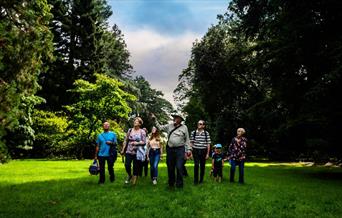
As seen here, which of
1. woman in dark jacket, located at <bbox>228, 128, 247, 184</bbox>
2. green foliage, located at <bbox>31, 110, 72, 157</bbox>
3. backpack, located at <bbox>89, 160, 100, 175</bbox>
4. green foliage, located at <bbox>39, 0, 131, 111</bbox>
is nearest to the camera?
backpack, located at <bbox>89, 160, 100, 175</bbox>

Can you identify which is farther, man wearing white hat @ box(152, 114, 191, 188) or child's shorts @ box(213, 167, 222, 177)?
child's shorts @ box(213, 167, 222, 177)

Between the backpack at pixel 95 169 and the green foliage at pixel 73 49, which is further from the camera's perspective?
the green foliage at pixel 73 49

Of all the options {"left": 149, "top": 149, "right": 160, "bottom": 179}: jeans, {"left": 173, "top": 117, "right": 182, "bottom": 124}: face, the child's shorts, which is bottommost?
the child's shorts

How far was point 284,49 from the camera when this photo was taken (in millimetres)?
22422

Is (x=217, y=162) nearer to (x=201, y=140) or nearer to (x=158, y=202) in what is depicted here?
(x=201, y=140)

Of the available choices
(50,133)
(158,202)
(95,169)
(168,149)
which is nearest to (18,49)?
(95,169)

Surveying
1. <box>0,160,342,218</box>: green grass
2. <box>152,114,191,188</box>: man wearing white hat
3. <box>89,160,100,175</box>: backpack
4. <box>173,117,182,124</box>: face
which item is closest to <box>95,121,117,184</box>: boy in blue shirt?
<box>89,160,100,175</box>: backpack

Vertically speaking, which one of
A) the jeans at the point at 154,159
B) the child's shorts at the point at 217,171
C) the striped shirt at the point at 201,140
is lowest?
the child's shorts at the point at 217,171

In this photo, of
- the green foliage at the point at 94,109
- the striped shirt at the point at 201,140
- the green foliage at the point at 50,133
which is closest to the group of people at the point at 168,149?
the striped shirt at the point at 201,140

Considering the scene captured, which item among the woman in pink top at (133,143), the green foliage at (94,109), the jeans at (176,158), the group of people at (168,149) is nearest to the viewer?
the jeans at (176,158)

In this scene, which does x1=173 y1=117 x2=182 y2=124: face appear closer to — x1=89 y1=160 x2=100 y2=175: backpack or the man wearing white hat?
the man wearing white hat

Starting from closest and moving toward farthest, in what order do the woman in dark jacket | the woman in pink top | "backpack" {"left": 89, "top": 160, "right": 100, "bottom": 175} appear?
the woman in pink top, "backpack" {"left": 89, "top": 160, "right": 100, "bottom": 175}, the woman in dark jacket

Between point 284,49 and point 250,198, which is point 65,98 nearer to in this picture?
point 284,49

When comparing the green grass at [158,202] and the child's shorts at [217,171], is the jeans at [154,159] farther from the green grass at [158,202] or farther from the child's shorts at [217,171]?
the child's shorts at [217,171]
